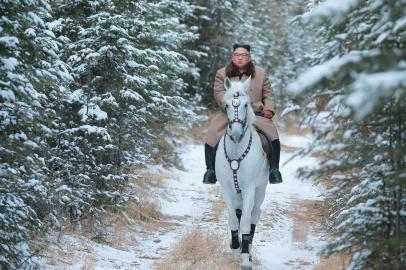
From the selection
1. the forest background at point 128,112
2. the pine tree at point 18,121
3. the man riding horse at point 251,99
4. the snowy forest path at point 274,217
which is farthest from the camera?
the snowy forest path at point 274,217

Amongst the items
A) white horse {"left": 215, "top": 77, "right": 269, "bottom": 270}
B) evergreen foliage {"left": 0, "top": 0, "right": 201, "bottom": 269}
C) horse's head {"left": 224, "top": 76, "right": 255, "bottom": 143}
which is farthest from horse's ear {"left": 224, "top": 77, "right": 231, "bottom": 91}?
evergreen foliage {"left": 0, "top": 0, "right": 201, "bottom": 269}

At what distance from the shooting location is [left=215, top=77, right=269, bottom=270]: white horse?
262 inches

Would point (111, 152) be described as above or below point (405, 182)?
above

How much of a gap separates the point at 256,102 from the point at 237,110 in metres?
1.48

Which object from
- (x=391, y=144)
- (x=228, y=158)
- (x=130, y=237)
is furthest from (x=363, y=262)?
(x=130, y=237)

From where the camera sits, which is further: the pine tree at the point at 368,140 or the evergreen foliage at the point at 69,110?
the evergreen foliage at the point at 69,110

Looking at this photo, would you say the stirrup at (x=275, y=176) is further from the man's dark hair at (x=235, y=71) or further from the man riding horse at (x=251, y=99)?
the man's dark hair at (x=235, y=71)

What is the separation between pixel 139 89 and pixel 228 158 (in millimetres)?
3476

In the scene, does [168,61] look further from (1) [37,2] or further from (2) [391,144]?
(2) [391,144]

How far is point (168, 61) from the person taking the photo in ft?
36.6

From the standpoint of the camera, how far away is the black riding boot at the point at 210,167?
25.6 feet

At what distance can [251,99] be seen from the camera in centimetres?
798

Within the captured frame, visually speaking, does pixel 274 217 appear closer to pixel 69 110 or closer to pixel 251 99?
pixel 251 99

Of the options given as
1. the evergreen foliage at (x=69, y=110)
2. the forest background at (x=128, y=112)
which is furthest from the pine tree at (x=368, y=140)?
the evergreen foliage at (x=69, y=110)
